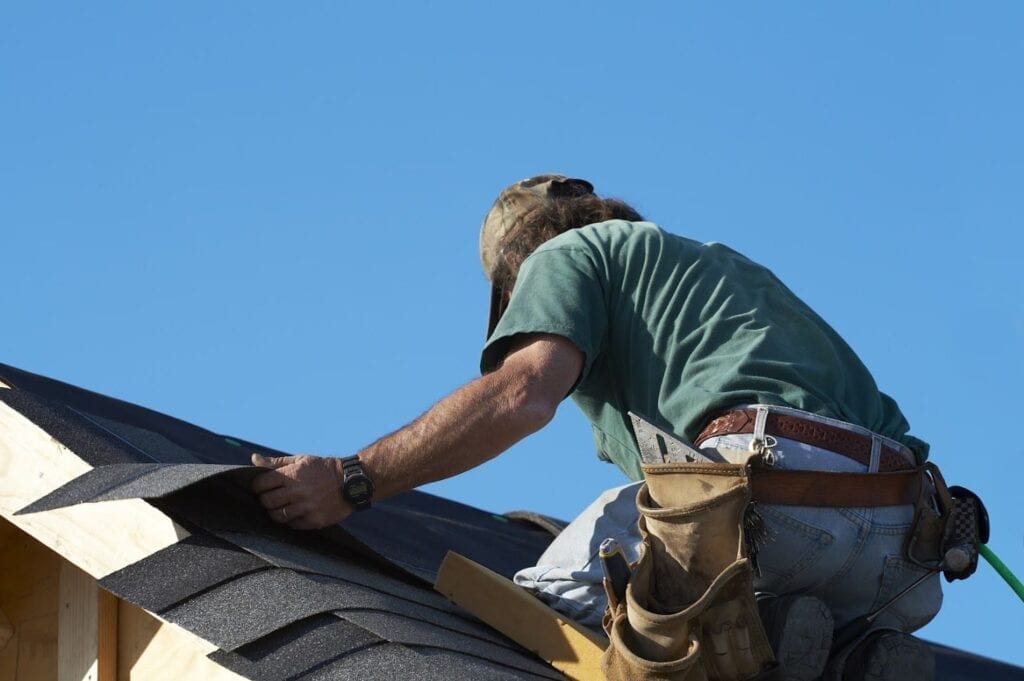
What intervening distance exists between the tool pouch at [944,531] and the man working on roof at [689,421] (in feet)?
0.14

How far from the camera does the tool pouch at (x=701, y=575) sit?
12.2 feet

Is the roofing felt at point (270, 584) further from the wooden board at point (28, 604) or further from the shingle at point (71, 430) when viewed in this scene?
the wooden board at point (28, 604)

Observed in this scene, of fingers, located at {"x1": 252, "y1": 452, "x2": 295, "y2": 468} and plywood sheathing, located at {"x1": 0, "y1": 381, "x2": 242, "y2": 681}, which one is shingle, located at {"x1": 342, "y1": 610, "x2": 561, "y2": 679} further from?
fingers, located at {"x1": 252, "y1": 452, "x2": 295, "y2": 468}

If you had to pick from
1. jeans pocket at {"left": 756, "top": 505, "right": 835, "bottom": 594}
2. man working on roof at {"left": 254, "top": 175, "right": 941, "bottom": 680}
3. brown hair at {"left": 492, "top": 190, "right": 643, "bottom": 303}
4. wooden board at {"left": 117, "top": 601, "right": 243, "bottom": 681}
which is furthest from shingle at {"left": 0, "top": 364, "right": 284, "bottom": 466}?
jeans pocket at {"left": 756, "top": 505, "right": 835, "bottom": 594}

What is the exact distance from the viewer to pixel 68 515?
424 cm

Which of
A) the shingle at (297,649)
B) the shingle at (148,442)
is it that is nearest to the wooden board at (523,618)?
the shingle at (297,649)

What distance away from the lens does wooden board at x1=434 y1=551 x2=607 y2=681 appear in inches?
151

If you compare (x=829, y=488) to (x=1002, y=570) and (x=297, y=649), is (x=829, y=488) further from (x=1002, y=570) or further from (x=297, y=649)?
(x=297, y=649)

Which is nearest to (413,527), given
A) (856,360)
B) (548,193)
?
(548,193)

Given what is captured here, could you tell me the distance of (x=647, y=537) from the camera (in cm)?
384

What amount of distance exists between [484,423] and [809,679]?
1018mm

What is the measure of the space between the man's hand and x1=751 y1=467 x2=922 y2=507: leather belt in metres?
1.05

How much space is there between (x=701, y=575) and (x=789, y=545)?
358mm

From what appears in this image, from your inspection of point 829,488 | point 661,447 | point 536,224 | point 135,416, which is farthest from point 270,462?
point 135,416
